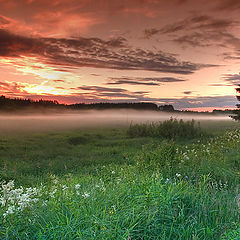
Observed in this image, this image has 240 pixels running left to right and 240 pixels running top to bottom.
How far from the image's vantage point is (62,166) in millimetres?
12391

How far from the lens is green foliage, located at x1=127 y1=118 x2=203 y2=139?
20.3 metres

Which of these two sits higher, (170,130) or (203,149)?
(170,130)

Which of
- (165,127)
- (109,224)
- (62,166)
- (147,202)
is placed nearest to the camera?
(109,224)

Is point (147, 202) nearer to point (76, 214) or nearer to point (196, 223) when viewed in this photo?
point (196, 223)

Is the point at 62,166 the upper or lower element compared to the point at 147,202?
lower

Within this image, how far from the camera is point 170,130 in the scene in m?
20.3

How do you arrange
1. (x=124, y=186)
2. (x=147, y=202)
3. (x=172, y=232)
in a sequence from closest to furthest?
1. (x=172, y=232)
2. (x=147, y=202)
3. (x=124, y=186)

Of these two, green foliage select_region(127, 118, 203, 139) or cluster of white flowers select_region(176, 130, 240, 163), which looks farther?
green foliage select_region(127, 118, 203, 139)

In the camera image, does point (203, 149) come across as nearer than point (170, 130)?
Yes

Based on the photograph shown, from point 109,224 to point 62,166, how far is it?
8.62 metres

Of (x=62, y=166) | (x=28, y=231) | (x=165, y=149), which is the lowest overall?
(x=62, y=166)

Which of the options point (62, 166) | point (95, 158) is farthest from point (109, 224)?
point (95, 158)

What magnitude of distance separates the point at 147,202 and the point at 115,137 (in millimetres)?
16129

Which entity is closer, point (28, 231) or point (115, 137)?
point (28, 231)
